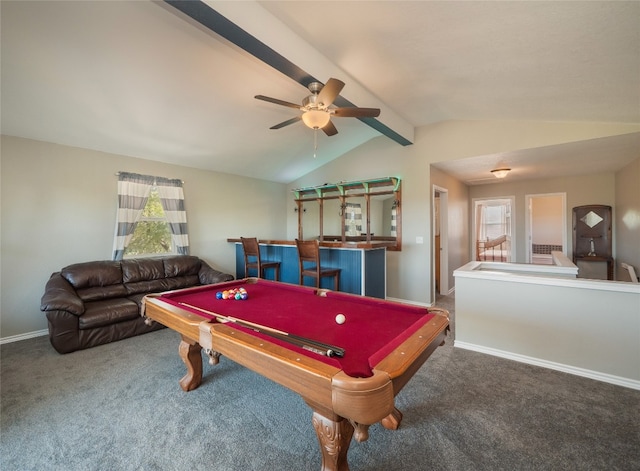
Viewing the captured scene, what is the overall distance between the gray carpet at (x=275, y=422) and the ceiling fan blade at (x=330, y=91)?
2.46 meters

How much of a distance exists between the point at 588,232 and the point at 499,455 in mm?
5526

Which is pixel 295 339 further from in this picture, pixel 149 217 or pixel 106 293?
pixel 149 217

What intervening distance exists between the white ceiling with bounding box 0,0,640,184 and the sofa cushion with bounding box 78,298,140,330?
86.8 inches

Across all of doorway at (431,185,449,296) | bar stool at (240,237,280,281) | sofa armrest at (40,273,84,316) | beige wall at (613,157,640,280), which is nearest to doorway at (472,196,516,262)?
beige wall at (613,157,640,280)

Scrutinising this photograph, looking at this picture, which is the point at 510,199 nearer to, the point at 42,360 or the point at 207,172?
the point at 207,172

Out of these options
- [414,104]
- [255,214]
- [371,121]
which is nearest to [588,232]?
[414,104]

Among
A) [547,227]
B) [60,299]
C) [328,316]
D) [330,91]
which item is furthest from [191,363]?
[547,227]

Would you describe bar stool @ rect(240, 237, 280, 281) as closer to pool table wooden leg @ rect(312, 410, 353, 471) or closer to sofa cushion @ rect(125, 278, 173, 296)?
sofa cushion @ rect(125, 278, 173, 296)

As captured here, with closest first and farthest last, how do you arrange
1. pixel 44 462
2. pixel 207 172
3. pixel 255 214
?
1. pixel 44 462
2. pixel 207 172
3. pixel 255 214

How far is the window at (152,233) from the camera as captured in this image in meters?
4.36

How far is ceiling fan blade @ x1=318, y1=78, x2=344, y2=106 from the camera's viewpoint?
2133mm

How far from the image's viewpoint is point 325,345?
1.31m

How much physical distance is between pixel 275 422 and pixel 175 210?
12.9 ft

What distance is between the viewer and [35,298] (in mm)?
3461
